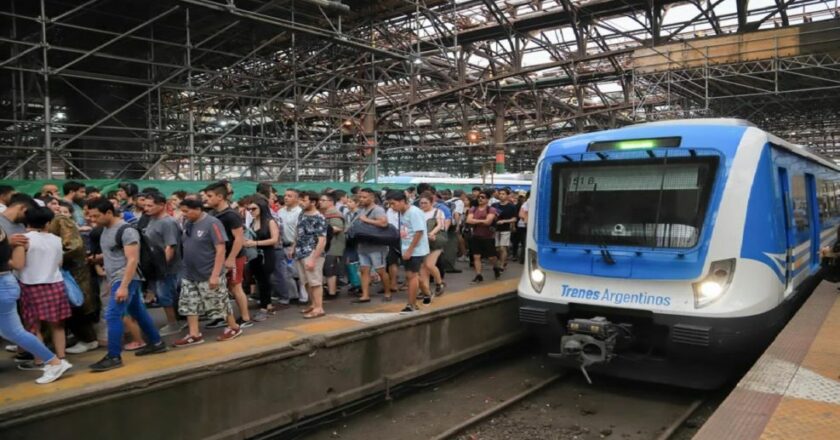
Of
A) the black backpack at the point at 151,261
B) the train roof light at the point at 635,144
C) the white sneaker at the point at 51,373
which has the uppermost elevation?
the train roof light at the point at 635,144

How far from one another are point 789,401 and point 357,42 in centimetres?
1170

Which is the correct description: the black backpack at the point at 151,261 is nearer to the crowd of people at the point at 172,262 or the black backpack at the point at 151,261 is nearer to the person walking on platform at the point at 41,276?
the crowd of people at the point at 172,262

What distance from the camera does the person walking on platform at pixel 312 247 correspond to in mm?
6781

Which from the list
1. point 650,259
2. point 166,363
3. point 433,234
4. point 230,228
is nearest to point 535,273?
point 650,259

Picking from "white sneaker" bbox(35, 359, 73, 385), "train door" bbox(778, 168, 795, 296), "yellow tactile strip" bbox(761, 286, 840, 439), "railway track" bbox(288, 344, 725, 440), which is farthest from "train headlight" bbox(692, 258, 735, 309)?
"white sneaker" bbox(35, 359, 73, 385)

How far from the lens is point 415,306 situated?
22.3ft

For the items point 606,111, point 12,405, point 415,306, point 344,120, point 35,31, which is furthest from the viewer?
point 606,111

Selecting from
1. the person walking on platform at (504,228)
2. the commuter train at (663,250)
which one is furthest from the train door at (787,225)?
the person walking on platform at (504,228)

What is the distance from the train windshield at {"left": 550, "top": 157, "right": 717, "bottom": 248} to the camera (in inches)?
214

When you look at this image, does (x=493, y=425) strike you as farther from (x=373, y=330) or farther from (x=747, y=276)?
(x=747, y=276)

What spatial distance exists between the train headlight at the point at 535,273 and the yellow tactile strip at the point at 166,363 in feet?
3.82

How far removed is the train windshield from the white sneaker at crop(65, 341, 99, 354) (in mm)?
4720

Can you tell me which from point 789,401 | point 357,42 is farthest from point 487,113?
point 789,401

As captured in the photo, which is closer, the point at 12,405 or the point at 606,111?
the point at 12,405
